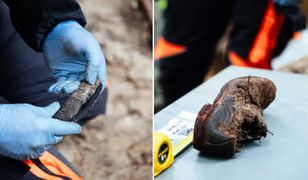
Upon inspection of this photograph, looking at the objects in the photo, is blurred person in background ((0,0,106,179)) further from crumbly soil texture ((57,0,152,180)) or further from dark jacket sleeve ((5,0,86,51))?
crumbly soil texture ((57,0,152,180))

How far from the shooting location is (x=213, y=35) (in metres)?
2.09

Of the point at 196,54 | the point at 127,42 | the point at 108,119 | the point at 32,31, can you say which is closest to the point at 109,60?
the point at 127,42

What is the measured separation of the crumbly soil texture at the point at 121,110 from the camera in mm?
1533

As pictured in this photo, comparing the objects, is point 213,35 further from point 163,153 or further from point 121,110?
point 163,153

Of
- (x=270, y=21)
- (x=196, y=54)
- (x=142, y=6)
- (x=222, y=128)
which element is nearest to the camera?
(x=222, y=128)

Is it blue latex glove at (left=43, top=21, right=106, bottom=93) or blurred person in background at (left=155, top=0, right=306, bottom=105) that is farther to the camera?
blurred person in background at (left=155, top=0, right=306, bottom=105)

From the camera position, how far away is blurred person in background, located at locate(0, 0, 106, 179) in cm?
89

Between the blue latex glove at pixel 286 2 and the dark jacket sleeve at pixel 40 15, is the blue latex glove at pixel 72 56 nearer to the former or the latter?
the dark jacket sleeve at pixel 40 15

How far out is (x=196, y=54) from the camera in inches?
83.1

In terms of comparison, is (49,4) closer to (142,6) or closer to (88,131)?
(88,131)

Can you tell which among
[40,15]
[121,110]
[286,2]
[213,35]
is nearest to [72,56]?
[40,15]

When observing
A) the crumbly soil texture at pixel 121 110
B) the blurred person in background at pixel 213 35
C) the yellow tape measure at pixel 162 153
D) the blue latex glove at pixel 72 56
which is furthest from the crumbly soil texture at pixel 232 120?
the blurred person in background at pixel 213 35

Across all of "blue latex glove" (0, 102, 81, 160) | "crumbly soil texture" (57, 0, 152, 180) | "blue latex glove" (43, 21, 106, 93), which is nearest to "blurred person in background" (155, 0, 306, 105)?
"crumbly soil texture" (57, 0, 152, 180)

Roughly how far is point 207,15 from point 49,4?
3.67ft
